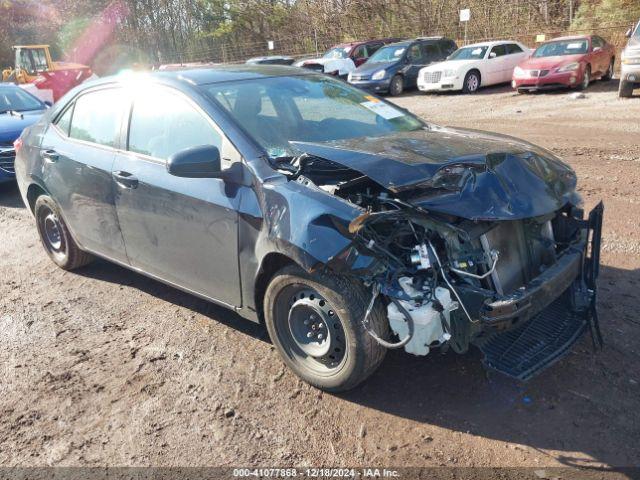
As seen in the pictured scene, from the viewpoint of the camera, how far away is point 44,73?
20.0 meters

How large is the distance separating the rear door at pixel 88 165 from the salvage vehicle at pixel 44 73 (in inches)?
628

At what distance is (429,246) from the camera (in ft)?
9.50

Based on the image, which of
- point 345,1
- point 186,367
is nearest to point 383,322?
point 186,367

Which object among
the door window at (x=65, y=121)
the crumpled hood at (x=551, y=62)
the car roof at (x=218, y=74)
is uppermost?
the car roof at (x=218, y=74)

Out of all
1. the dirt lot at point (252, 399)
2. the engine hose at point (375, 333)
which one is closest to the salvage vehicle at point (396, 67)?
the dirt lot at point (252, 399)

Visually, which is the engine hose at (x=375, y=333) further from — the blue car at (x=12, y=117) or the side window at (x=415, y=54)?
the side window at (x=415, y=54)

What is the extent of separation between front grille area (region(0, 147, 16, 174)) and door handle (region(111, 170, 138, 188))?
5.41 meters

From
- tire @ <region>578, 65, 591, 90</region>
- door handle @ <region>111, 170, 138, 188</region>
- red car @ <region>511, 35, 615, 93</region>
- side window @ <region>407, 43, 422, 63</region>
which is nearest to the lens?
door handle @ <region>111, 170, 138, 188</region>

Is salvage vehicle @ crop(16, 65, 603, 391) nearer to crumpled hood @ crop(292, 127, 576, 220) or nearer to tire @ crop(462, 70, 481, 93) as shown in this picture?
crumpled hood @ crop(292, 127, 576, 220)

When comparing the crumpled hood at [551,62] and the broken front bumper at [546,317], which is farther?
the crumpled hood at [551,62]

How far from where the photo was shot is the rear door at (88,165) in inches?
171

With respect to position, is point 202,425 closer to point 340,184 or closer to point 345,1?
point 340,184

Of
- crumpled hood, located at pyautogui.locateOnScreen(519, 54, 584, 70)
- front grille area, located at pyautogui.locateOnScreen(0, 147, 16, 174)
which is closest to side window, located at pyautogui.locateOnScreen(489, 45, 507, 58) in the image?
crumpled hood, located at pyautogui.locateOnScreen(519, 54, 584, 70)

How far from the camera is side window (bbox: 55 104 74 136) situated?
498 cm
